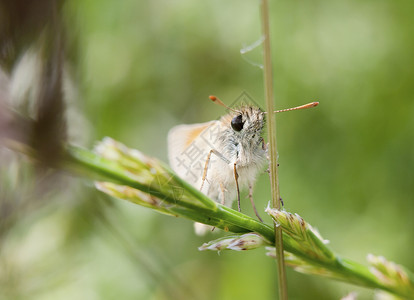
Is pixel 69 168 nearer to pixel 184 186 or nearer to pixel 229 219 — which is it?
pixel 184 186

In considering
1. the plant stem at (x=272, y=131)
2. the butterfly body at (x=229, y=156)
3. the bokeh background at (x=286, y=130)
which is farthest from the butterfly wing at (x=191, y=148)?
the plant stem at (x=272, y=131)

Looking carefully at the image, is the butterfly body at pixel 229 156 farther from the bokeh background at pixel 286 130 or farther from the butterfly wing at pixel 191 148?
the bokeh background at pixel 286 130

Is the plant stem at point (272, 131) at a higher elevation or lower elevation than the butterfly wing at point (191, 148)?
lower

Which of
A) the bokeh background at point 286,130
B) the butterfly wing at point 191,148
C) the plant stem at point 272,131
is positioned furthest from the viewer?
the bokeh background at point 286,130

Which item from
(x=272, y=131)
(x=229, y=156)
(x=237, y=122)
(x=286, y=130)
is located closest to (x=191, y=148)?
(x=229, y=156)

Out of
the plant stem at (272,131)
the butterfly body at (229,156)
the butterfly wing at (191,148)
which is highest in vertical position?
the butterfly wing at (191,148)

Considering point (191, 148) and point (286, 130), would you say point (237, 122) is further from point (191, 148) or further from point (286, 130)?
point (286, 130)

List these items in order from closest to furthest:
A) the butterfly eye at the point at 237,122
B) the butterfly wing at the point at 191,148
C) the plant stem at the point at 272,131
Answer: the plant stem at the point at 272,131, the butterfly eye at the point at 237,122, the butterfly wing at the point at 191,148

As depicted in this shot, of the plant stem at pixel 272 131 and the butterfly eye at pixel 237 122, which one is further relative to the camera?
the butterfly eye at pixel 237 122
